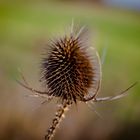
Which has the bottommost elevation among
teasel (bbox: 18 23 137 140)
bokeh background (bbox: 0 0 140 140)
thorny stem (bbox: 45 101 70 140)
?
bokeh background (bbox: 0 0 140 140)

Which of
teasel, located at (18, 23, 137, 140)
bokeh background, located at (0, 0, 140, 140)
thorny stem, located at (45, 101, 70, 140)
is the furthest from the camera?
bokeh background, located at (0, 0, 140, 140)

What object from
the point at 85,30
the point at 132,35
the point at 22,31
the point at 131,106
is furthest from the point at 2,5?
the point at 85,30

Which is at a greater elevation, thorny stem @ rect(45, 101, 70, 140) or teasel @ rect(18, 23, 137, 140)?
teasel @ rect(18, 23, 137, 140)

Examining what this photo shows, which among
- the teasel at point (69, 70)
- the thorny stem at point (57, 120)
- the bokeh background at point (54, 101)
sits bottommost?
the bokeh background at point (54, 101)

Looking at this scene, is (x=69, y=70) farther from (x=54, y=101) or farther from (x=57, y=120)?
(x=54, y=101)

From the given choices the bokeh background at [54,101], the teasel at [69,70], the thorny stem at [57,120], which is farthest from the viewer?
the bokeh background at [54,101]

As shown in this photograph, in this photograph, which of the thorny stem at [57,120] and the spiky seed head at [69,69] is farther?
the spiky seed head at [69,69]

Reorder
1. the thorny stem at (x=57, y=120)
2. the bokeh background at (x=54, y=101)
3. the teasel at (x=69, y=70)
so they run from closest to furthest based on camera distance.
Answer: the thorny stem at (x=57, y=120) → the teasel at (x=69, y=70) → the bokeh background at (x=54, y=101)
